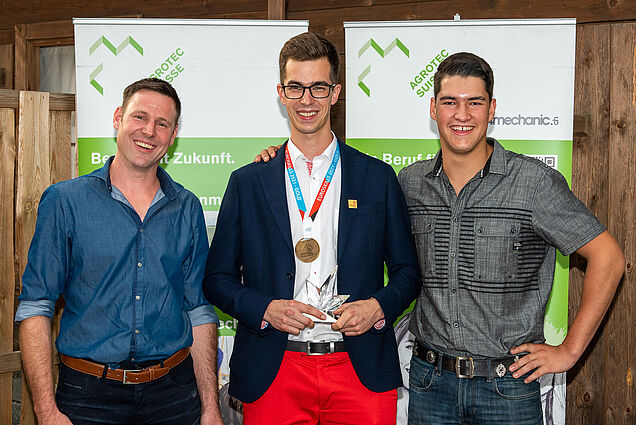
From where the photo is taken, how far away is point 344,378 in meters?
2.27

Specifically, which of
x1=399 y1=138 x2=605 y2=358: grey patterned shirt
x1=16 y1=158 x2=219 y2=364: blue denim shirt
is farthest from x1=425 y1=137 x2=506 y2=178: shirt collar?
x1=16 y1=158 x2=219 y2=364: blue denim shirt

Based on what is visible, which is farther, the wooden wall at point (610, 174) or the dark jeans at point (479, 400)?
the wooden wall at point (610, 174)

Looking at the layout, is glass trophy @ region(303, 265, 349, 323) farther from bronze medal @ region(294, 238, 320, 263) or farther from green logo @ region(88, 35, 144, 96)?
green logo @ region(88, 35, 144, 96)

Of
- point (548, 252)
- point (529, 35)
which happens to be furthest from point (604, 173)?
point (548, 252)

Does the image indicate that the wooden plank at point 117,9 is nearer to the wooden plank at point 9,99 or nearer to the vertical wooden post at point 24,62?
the vertical wooden post at point 24,62

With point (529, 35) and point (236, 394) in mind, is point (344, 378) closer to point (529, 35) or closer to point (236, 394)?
point (236, 394)

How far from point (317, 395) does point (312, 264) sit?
1.66ft

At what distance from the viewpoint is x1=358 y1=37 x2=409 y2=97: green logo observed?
11.6 feet

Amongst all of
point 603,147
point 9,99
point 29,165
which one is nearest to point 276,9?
point 9,99

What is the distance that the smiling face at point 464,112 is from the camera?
234 centimetres

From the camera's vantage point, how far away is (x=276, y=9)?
4.35 m

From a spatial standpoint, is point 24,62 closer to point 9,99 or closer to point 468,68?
point 9,99

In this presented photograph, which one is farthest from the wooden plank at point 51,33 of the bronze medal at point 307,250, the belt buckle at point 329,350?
the belt buckle at point 329,350

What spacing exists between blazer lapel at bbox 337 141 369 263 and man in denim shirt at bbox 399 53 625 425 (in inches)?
13.5
